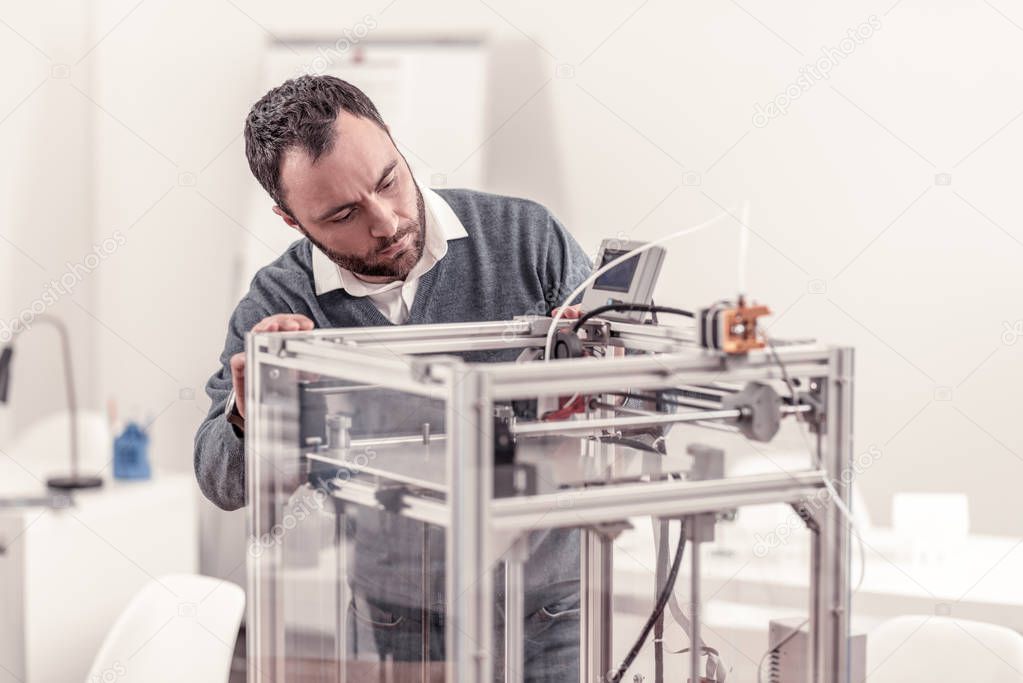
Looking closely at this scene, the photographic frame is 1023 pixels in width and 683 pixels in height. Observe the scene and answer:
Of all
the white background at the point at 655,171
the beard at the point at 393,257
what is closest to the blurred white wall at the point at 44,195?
the white background at the point at 655,171

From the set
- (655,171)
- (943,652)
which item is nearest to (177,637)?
(943,652)

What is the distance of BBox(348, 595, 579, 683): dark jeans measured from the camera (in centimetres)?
117

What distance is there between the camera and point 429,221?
5.23 feet

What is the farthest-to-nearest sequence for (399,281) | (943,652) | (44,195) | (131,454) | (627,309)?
1. (44,195)
2. (131,454)
3. (943,652)
4. (399,281)
5. (627,309)

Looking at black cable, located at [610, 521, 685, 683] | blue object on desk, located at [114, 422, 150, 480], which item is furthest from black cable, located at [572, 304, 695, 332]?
blue object on desk, located at [114, 422, 150, 480]

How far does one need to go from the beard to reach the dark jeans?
0.47 meters

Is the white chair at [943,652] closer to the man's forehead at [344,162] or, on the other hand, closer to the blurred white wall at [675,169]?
the man's forehead at [344,162]

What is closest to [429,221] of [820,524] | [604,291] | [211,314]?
[604,291]

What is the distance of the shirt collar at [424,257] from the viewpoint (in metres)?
1.54

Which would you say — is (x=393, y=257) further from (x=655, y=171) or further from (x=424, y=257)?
(x=655, y=171)

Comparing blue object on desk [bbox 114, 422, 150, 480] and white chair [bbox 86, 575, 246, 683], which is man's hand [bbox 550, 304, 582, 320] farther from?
blue object on desk [bbox 114, 422, 150, 480]

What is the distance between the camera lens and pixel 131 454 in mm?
3078

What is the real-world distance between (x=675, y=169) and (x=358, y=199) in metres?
1.86

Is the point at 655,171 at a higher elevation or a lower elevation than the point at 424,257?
higher
